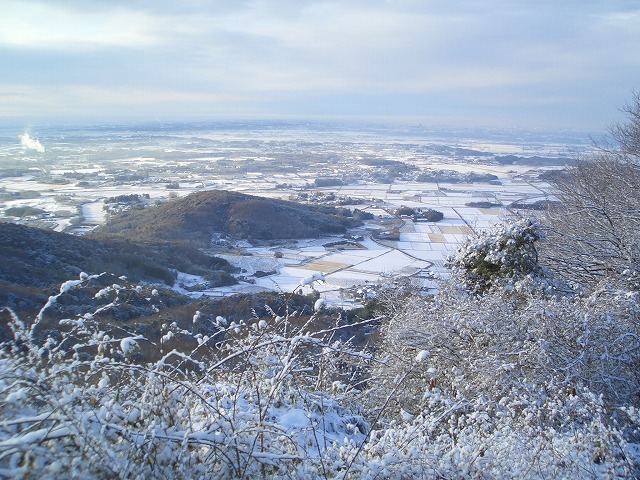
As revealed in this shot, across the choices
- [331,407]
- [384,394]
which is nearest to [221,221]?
[384,394]

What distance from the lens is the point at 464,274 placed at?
734cm

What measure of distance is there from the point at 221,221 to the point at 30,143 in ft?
34.6

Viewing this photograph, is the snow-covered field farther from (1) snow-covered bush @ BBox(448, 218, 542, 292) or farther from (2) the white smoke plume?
(1) snow-covered bush @ BBox(448, 218, 542, 292)

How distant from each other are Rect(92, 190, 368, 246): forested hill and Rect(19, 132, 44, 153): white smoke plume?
5818 mm

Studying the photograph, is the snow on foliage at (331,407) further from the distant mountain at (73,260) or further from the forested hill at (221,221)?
the forested hill at (221,221)

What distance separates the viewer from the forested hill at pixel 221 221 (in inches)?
818

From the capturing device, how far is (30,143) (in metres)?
23.7

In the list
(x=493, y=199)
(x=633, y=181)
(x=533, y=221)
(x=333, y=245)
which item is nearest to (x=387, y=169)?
(x=493, y=199)

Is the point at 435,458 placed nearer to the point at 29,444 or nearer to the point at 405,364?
the point at 29,444

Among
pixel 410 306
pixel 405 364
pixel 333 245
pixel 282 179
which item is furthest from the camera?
pixel 282 179

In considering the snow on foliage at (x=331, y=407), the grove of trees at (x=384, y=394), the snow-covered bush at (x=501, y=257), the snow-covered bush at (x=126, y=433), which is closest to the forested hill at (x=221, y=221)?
the grove of trees at (x=384, y=394)

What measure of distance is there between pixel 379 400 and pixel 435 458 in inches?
108

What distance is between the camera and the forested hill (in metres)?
20.8

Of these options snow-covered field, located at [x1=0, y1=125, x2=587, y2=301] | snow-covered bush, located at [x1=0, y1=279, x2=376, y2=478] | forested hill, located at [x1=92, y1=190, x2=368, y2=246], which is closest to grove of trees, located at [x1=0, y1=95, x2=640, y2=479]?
snow-covered bush, located at [x1=0, y1=279, x2=376, y2=478]
